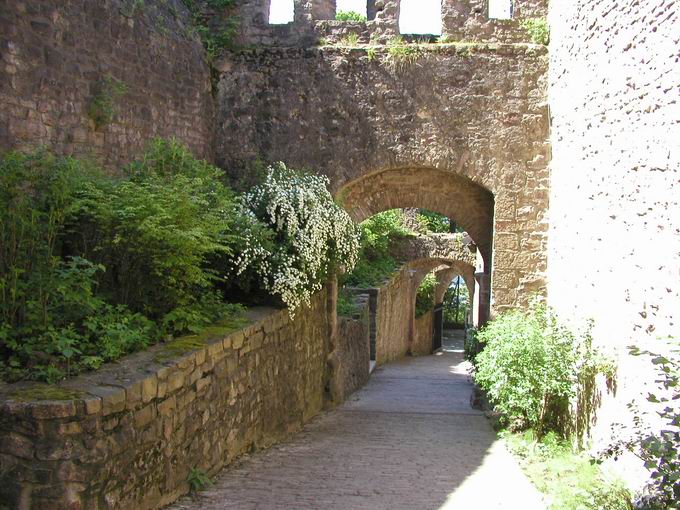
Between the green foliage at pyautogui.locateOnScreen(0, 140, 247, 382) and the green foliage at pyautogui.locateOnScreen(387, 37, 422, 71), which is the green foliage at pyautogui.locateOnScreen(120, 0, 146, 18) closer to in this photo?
the green foliage at pyautogui.locateOnScreen(0, 140, 247, 382)

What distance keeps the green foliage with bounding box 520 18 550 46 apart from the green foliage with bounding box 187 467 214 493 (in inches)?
255

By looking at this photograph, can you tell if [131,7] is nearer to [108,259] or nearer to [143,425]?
[108,259]

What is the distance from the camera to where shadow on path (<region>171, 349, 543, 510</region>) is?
16.8ft

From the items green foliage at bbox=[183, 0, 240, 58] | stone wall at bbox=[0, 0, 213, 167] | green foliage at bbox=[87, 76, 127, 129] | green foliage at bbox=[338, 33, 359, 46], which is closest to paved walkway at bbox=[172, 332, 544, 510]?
stone wall at bbox=[0, 0, 213, 167]

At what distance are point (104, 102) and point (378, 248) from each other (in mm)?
10285

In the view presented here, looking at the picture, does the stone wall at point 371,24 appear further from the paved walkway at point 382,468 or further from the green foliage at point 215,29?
the paved walkway at point 382,468

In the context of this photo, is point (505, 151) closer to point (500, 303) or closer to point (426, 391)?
point (500, 303)

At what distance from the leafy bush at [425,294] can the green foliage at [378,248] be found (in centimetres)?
451

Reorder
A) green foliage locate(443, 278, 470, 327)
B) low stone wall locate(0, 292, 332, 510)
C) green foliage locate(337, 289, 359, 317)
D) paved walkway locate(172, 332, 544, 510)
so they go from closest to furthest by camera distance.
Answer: low stone wall locate(0, 292, 332, 510) < paved walkway locate(172, 332, 544, 510) < green foliage locate(337, 289, 359, 317) < green foliage locate(443, 278, 470, 327)

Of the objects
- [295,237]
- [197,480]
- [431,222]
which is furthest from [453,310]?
[197,480]

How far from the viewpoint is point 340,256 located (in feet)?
27.3

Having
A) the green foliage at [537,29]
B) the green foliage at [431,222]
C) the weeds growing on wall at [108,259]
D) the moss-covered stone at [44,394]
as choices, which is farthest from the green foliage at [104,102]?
the green foliage at [431,222]

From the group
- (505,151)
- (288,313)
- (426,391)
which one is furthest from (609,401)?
(426,391)

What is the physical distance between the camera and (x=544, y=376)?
6957 millimetres
